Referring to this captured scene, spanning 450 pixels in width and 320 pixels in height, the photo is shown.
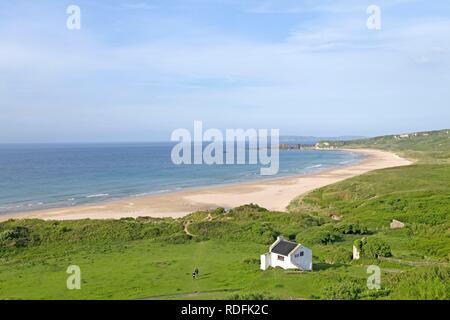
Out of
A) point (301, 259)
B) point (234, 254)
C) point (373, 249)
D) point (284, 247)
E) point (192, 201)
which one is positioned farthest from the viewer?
point (192, 201)

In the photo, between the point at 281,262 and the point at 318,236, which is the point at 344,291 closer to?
the point at 281,262

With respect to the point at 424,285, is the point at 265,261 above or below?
below

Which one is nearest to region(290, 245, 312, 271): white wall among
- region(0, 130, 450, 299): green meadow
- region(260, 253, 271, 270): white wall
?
region(0, 130, 450, 299): green meadow

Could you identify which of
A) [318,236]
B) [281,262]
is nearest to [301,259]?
[281,262]

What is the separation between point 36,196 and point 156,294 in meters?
67.5

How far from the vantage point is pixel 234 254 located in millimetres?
38281

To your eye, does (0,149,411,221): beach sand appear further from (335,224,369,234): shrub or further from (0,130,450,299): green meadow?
(335,224,369,234): shrub

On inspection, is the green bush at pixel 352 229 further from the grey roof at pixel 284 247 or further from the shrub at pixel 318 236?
the grey roof at pixel 284 247

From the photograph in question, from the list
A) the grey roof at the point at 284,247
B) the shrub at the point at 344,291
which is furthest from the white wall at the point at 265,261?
the shrub at the point at 344,291

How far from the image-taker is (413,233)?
45.2 meters

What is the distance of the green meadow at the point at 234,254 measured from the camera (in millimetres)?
25781

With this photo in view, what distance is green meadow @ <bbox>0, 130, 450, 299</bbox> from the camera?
2578cm

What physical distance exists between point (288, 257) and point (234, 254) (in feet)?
30.4
